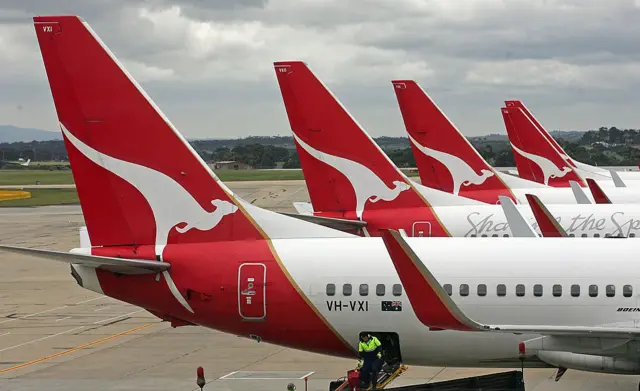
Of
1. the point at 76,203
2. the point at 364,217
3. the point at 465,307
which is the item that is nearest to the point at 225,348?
the point at 364,217

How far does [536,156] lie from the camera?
5297cm

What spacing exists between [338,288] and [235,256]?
2249 mm

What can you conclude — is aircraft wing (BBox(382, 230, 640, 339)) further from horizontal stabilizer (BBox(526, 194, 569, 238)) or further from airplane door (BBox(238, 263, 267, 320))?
horizontal stabilizer (BBox(526, 194, 569, 238))

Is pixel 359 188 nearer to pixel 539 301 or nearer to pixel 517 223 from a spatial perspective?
pixel 517 223

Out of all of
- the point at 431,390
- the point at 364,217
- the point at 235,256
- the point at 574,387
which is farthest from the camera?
the point at 364,217

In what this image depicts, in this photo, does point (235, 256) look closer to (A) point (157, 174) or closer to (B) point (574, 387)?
(A) point (157, 174)

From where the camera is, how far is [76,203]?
342ft

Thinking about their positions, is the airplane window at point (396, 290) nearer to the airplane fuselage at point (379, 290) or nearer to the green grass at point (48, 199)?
the airplane fuselage at point (379, 290)

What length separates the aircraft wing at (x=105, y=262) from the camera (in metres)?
18.6

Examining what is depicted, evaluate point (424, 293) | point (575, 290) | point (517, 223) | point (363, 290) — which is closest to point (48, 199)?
point (517, 223)

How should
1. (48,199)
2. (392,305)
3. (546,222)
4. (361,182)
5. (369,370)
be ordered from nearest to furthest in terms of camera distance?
(369,370) < (392,305) < (546,222) < (361,182) < (48,199)

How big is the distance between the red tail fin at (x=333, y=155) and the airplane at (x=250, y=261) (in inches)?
398

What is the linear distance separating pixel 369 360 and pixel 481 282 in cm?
→ 275

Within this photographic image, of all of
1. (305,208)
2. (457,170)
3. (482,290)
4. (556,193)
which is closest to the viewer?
(482,290)
